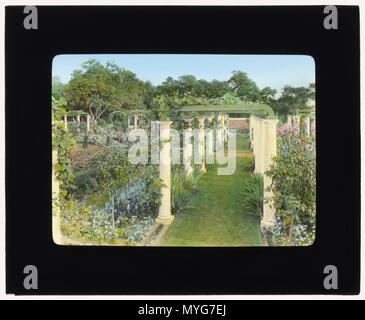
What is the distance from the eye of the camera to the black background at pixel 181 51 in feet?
13.8

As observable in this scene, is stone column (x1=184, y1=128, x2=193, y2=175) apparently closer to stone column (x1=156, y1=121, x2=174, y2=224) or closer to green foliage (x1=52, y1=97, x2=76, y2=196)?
stone column (x1=156, y1=121, x2=174, y2=224)

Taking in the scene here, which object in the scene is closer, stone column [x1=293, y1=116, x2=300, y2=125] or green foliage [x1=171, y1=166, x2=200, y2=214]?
stone column [x1=293, y1=116, x2=300, y2=125]

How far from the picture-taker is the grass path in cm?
439

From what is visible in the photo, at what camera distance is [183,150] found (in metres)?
4.58

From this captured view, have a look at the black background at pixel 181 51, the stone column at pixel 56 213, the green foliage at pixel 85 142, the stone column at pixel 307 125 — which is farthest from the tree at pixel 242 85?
the stone column at pixel 56 213

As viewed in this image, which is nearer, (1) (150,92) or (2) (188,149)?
(1) (150,92)

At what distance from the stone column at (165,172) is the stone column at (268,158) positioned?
3.30ft

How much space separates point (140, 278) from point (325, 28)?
3.14 metres

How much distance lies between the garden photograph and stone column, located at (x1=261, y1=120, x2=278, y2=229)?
0.4 inches

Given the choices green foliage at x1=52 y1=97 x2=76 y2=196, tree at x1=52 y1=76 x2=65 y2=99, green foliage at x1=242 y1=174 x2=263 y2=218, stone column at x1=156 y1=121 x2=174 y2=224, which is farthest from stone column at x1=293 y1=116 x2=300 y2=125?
tree at x1=52 y1=76 x2=65 y2=99

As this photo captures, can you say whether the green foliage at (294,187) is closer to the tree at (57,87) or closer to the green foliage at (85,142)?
the green foliage at (85,142)

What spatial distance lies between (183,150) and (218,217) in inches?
32.1

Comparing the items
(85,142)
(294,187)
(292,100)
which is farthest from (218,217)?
(85,142)

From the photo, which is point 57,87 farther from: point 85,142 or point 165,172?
point 165,172
